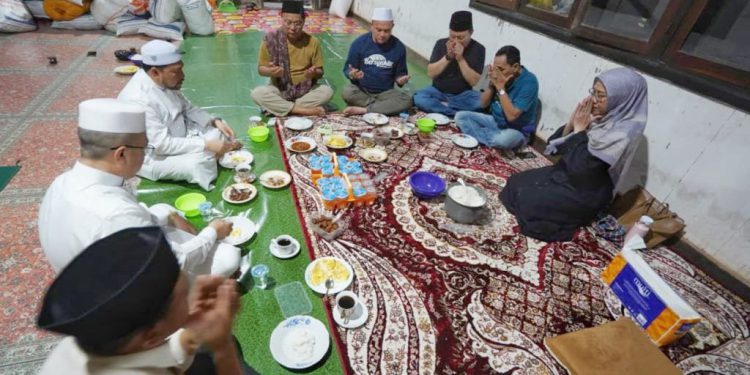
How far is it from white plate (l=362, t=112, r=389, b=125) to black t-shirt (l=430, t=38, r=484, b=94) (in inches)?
38.1

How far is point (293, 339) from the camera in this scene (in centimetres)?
196

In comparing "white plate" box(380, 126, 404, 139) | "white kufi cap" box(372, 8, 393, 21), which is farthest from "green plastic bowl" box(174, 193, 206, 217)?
"white kufi cap" box(372, 8, 393, 21)

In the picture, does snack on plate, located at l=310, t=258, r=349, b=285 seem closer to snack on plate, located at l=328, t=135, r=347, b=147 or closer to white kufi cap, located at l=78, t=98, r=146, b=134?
white kufi cap, located at l=78, t=98, r=146, b=134

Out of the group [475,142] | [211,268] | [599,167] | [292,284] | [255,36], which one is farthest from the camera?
[255,36]

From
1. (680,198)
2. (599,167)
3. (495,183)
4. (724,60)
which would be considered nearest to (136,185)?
(495,183)

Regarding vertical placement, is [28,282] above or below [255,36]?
below

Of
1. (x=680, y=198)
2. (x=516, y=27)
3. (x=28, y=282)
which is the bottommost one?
(x=28, y=282)

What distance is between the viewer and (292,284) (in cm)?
234

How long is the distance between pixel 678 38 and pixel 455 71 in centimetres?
227

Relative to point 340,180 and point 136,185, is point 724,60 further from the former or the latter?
point 136,185

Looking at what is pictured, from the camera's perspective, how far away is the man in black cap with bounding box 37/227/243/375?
0.81m

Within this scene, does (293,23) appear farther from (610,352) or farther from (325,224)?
(610,352)

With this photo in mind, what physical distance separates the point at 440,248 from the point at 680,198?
223 centimetres

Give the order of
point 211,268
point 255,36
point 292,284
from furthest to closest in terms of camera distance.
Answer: point 255,36 → point 292,284 → point 211,268
